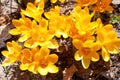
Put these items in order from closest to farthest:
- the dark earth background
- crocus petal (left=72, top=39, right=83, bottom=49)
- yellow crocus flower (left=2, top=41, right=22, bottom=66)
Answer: crocus petal (left=72, top=39, right=83, bottom=49)
yellow crocus flower (left=2, top=41, right=22, bottom=66)
the dark earth background

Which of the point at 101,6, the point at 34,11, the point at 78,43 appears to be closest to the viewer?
the point at 78,43

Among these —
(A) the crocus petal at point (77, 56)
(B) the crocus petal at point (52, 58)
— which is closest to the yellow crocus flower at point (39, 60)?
(B) the crocus petal at point (52, 58)

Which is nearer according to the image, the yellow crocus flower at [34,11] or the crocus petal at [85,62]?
the crocus petal at [85,62]

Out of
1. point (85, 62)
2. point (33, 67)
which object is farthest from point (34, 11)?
point (85, 62)

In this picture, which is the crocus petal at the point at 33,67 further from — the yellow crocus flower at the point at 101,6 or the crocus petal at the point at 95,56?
the yellow crocus flower at the point at 101,6

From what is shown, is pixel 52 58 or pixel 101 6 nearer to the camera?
pixel 52 58

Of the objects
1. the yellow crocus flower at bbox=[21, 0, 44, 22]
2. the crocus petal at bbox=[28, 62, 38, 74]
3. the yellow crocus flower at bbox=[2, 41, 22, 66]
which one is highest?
the yellow crocus flower at bbox=[21, 0, 44, 22]

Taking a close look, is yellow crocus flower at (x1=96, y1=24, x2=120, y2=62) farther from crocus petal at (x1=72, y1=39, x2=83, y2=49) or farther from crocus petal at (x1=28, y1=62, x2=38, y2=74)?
crocus petal at (x1=28, y1=62, x2=38, y2=74)

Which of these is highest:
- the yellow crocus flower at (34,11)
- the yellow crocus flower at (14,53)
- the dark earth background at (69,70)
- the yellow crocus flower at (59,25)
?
the yellow crocus flower at (34,11)

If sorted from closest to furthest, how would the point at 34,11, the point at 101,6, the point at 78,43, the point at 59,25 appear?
the point at 78,43 → the point at 59,25 → the point at 34,11 → the point at 101,6

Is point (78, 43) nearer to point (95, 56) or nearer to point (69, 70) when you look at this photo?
point (95, 56)

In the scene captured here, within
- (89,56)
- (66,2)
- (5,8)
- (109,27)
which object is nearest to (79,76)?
(89,56)

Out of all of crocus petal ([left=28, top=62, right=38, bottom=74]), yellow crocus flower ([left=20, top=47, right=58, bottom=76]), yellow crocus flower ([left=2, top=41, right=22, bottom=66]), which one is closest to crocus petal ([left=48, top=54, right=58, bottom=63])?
yellow crocus flower ([left=20, top=47, right=58, bottom=76])
